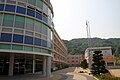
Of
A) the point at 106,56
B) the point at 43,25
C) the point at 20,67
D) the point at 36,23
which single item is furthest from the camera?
the point at 106,56

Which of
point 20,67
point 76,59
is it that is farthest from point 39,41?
point 76,59

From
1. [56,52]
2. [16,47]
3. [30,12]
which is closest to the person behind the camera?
[16,47]

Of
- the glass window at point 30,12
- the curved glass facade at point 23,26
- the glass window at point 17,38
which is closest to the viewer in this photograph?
the curved glass facade at point 23,26

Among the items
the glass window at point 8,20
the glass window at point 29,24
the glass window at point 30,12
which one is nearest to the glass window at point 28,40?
the glass window at point 29,24

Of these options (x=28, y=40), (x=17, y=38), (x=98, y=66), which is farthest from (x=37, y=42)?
(x=98, y=66)

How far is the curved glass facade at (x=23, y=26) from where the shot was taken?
2117 centimetres

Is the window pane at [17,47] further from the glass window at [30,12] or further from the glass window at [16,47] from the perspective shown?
the glass window at [30,12]

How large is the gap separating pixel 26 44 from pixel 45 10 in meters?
8.64

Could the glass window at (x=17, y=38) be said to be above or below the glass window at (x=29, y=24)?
below


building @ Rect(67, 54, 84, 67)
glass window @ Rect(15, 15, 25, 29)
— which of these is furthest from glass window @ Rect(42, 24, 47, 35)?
building @ Rect(67, 54, 84, 67)

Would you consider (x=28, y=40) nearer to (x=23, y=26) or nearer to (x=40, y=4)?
(x=23, y=26)

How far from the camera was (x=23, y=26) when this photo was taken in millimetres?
22859

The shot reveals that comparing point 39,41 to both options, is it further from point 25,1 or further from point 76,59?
point 76,59

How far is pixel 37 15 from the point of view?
26.0 metres
